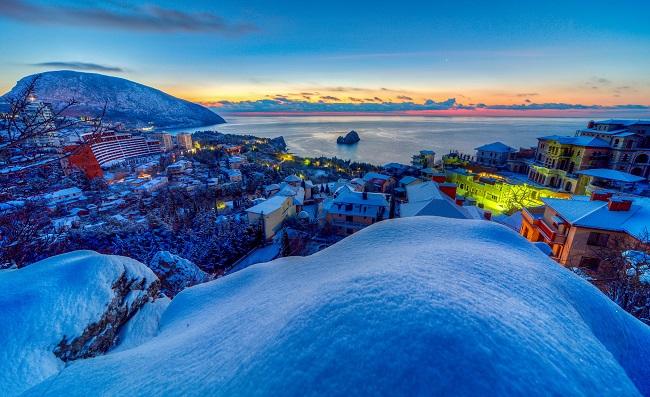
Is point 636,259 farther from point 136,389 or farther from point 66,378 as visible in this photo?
point 66,378

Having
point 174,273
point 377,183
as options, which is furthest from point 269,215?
point 377,183

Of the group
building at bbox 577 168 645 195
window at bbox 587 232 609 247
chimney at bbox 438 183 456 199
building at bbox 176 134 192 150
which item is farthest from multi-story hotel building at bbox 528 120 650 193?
building at bbox 176 134 192 150

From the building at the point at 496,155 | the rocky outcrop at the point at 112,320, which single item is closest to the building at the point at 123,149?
the rocky outcrop at the point at 112,320

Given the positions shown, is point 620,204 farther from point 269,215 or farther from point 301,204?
point 301,204

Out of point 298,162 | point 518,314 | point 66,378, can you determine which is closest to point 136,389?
point 66,378

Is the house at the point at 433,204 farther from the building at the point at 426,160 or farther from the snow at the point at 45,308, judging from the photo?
the building at the point at 426,160
